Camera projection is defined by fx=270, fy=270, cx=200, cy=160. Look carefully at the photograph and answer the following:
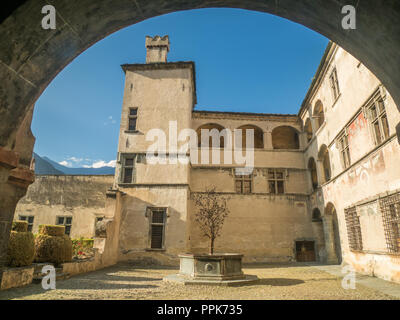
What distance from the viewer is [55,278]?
350 inches

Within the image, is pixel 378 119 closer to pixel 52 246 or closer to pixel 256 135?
pixel 256 135

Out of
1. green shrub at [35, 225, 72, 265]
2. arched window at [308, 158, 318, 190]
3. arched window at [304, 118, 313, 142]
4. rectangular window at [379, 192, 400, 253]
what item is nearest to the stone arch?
arched window at [308, 158, 318, 190]

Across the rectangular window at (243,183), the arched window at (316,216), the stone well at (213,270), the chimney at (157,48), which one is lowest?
the stone well at (213,270)

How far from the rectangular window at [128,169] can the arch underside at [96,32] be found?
1371 centimetres

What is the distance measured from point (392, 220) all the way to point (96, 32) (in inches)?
405

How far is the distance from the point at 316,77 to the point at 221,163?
799 cm

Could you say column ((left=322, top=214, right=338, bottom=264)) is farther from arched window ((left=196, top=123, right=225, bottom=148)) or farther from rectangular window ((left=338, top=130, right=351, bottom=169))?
arched window ((left=196, top=123, right=225, bottom=148))

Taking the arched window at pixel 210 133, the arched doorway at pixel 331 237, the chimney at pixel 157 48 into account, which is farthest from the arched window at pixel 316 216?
the chimney at pixel 157 48

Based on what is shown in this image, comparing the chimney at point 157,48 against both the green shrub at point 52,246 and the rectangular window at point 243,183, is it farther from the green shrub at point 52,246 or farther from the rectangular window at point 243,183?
the green shrub at point 52,246

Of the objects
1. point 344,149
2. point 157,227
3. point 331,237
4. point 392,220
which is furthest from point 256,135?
point 392,220

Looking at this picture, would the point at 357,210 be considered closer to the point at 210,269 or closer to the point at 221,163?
the point at 210,269

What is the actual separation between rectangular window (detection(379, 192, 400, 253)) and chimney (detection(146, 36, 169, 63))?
16.5m

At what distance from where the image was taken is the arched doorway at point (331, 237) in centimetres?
1508

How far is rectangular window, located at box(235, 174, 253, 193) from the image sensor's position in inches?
734
